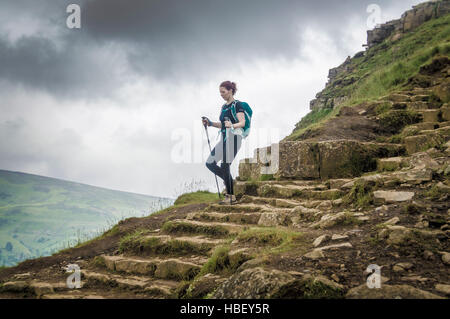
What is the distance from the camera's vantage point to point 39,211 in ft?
506

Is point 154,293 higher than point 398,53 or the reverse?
the reverse

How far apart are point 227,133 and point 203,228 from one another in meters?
2.33

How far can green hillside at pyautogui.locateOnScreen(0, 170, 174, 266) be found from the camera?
388 feet

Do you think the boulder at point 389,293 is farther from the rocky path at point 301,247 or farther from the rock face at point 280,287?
Answer: the rock face at point 280,287

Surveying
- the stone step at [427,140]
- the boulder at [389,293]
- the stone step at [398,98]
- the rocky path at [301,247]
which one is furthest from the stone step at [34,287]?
the stone step at [398,98]

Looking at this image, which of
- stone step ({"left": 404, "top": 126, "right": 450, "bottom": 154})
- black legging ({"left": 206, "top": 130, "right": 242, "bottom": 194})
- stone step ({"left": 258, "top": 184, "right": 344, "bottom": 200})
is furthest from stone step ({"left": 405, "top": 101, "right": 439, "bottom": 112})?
black legging ({"left": 206, "top": 130, "right": 242, "bottom": 194})

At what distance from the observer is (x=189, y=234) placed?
20.7 feet

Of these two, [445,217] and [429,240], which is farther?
[445,217]

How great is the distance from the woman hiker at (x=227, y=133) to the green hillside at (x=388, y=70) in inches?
174

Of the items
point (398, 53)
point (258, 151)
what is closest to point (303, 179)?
point (258, 151)

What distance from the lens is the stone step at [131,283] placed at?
→ 4.29 metres

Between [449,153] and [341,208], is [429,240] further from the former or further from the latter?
[449,153]

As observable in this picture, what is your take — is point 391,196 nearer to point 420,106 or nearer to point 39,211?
point 420,106

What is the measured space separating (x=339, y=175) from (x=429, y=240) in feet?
14.6
